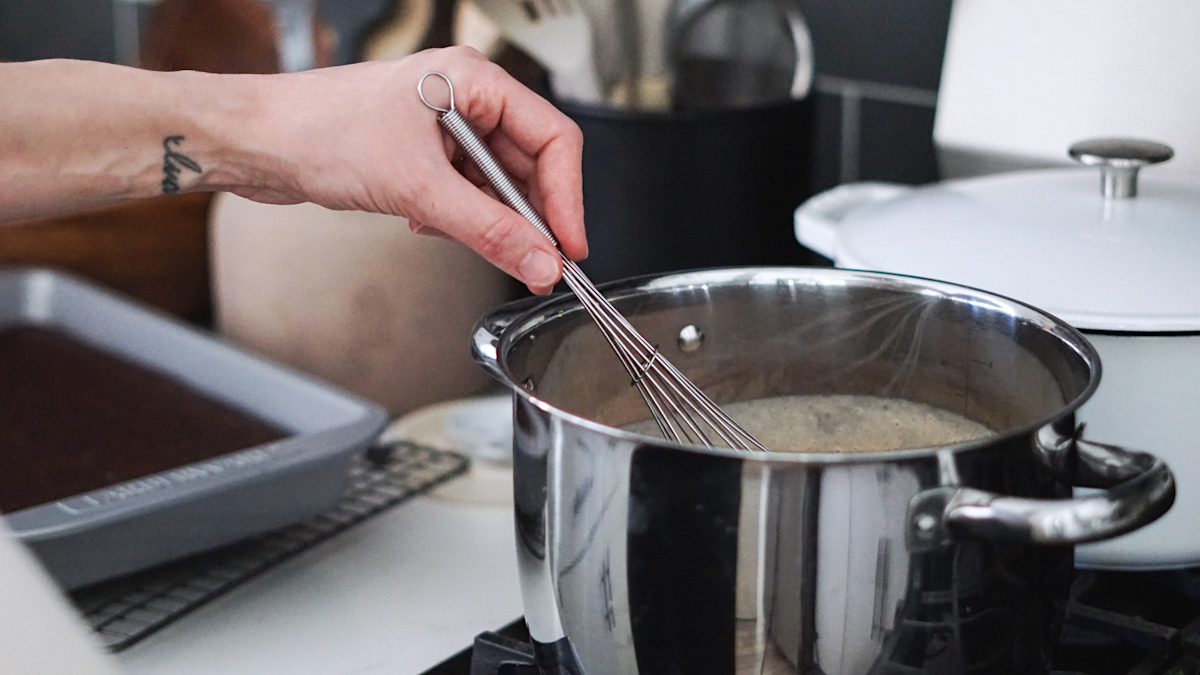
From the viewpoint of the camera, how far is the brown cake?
582 mm

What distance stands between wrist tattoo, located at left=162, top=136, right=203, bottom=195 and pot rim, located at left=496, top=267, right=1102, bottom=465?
0.46 ft

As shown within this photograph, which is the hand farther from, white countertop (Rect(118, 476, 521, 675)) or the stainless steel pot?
white countertop (Rect(118, 476, 521, 675))

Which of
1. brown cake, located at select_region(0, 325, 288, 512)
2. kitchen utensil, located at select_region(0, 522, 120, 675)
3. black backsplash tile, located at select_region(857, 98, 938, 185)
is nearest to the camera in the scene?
kitchen utensil, located at select_region(0, 522, 120, 675)

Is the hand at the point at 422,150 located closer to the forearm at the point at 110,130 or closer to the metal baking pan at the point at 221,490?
the forearm at the point at 110,130

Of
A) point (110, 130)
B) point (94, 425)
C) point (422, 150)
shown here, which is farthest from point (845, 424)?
point (94, 425)

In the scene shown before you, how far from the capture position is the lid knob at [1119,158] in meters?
0.44

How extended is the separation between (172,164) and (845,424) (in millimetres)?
256

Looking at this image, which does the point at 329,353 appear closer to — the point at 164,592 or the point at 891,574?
the point at 164,592

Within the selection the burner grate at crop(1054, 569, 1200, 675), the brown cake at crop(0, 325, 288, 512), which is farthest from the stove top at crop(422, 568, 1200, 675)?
the brown cake at crop(0, 325, 288, 512)

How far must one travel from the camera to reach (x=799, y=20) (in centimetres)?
Answer: 66

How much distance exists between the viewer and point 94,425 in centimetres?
64

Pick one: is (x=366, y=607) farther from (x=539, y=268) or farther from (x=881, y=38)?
(x=881, y=38)

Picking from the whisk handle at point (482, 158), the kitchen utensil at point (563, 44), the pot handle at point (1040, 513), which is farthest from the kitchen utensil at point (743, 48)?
the pot handle at point (1040, 513)

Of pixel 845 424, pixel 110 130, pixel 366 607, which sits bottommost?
pixel 366 607
